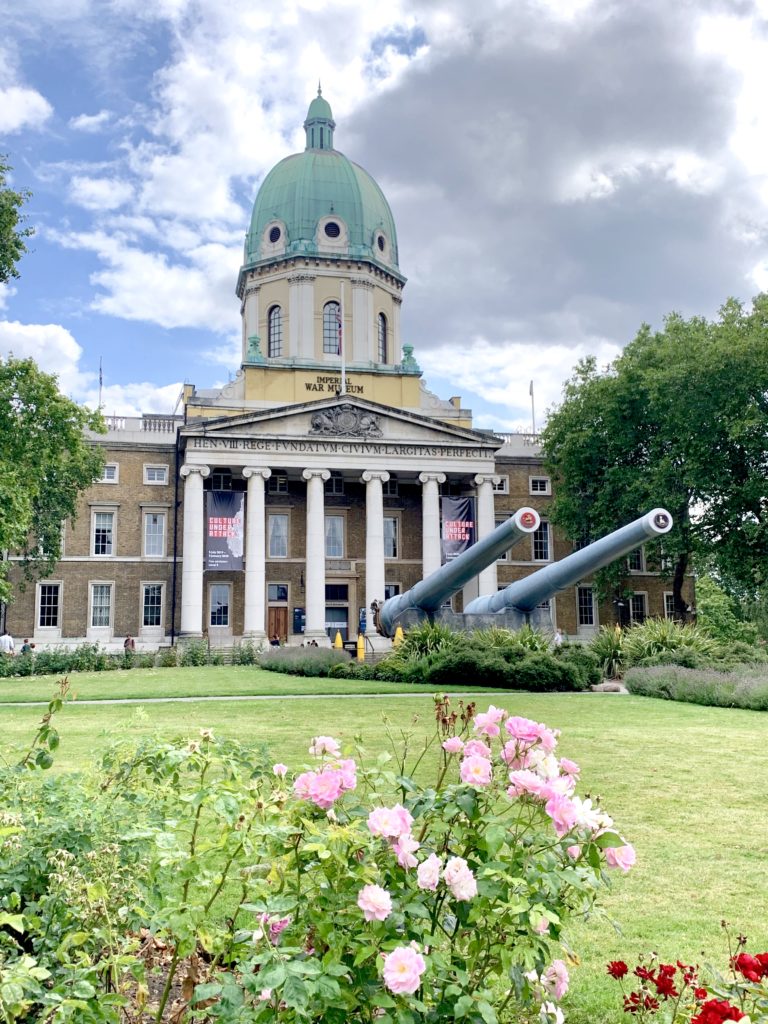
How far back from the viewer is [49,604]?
1805 inches

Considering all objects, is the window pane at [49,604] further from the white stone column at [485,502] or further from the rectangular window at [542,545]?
the rectangular window at [542,545]

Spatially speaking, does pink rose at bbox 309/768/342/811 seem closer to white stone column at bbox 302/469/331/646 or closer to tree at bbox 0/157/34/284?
tree at bbox 0/157/34/284

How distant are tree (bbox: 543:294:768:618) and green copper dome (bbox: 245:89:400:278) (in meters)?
15.2

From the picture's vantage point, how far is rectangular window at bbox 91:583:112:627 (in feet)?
151

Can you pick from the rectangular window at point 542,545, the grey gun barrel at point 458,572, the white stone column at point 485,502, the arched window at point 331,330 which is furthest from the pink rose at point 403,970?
the arched window at point 331,330

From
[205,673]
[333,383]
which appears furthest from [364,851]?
[333,383]

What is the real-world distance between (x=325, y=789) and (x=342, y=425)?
141 ft

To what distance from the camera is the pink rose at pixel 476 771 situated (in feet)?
10.2

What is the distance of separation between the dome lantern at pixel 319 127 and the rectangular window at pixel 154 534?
2574 cm

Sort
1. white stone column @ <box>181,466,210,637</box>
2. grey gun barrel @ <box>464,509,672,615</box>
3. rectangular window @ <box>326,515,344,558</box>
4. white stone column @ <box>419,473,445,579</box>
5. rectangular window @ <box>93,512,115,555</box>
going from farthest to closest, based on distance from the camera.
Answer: rectangular window @ <box>326,515,344,558</box>, rectangular window @ <box>93,512,115,555</box>, white stone column @ <box>419,473,445,579</box>, white stone column @ <box>181,466,210,637</box>, grey gun barrel @ <box>464,509,672,615</box>

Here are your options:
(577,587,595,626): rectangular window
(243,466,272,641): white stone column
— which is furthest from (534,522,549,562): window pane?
(243,466,272,641): white stone column

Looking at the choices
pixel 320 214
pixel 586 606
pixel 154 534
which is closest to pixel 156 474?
pixel 154 534

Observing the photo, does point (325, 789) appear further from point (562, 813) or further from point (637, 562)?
point (637, 562)

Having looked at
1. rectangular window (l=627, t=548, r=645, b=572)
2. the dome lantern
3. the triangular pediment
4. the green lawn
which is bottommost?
the green lawn
